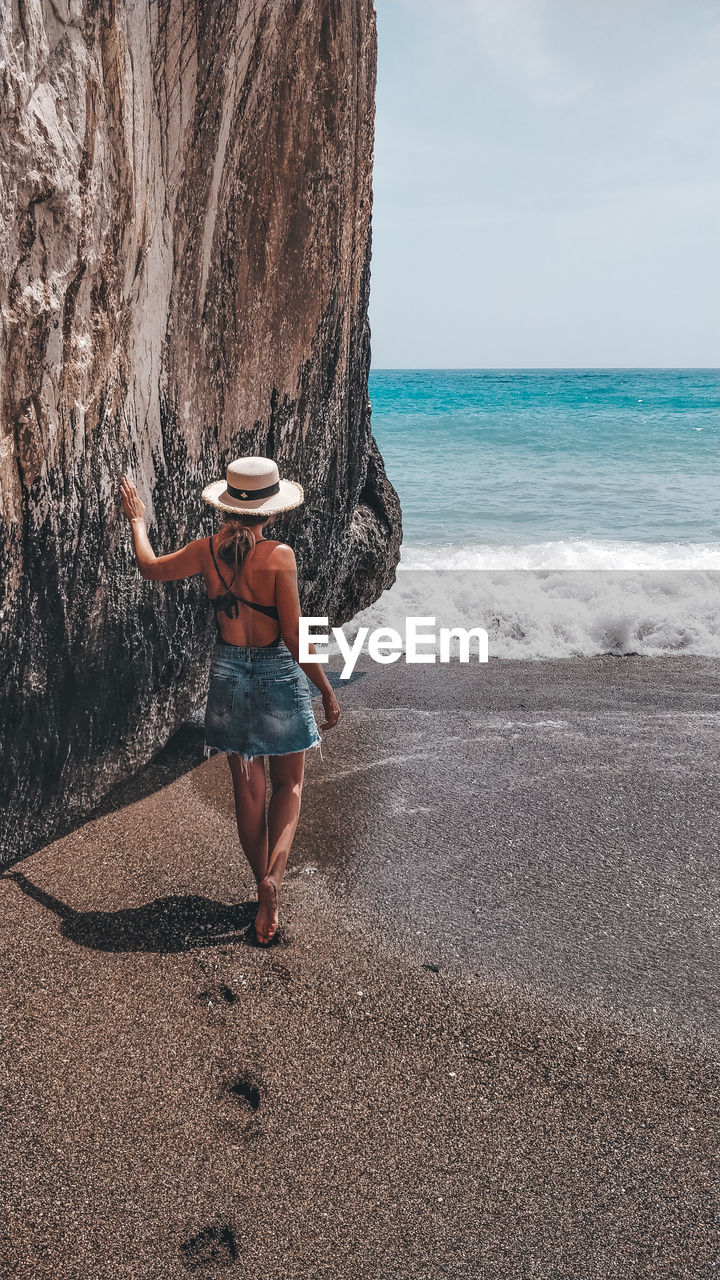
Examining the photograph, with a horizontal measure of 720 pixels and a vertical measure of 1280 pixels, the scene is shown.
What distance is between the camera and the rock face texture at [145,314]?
3.34 metres

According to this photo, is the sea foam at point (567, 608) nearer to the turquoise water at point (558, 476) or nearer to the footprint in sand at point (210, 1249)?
the turquoise water at point (558, 476)

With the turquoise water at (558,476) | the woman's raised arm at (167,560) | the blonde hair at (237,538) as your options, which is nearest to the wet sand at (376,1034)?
the woman's raised arm at (167,560)

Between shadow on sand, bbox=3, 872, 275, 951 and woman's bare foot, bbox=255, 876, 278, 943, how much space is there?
0.05 m

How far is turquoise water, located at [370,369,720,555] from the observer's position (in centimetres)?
1384

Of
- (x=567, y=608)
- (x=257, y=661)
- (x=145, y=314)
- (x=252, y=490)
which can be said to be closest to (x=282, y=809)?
(x=257, y=661)

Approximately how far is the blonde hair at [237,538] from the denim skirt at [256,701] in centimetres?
34

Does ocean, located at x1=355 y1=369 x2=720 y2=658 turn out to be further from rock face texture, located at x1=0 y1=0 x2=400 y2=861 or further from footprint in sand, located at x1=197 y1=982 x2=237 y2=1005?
footprint in sand, located at x1=197 y1=982 x2=237 y2=1005

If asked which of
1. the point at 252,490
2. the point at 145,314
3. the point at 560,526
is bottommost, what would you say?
the point at 560,526

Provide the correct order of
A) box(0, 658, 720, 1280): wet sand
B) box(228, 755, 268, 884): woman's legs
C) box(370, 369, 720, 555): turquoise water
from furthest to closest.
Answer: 1. box(370, 369, 720, 555): turquoise water
2. box(228, 755, 268, 884): woman's legs
3. box(0, 658, 720, 1280): wet sand

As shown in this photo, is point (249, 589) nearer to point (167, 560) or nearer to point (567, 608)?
point (167, 560)

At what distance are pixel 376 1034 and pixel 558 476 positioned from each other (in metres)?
18.4

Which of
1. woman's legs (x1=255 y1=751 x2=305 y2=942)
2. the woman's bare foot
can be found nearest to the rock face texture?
woman's legs (x1=255 y1=751 x2=305 y2=942)

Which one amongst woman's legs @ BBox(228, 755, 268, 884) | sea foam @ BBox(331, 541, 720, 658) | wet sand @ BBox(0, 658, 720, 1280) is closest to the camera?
wet sand @ BBox(0, 658, 720, 1280)

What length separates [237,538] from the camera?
11.0 feet
